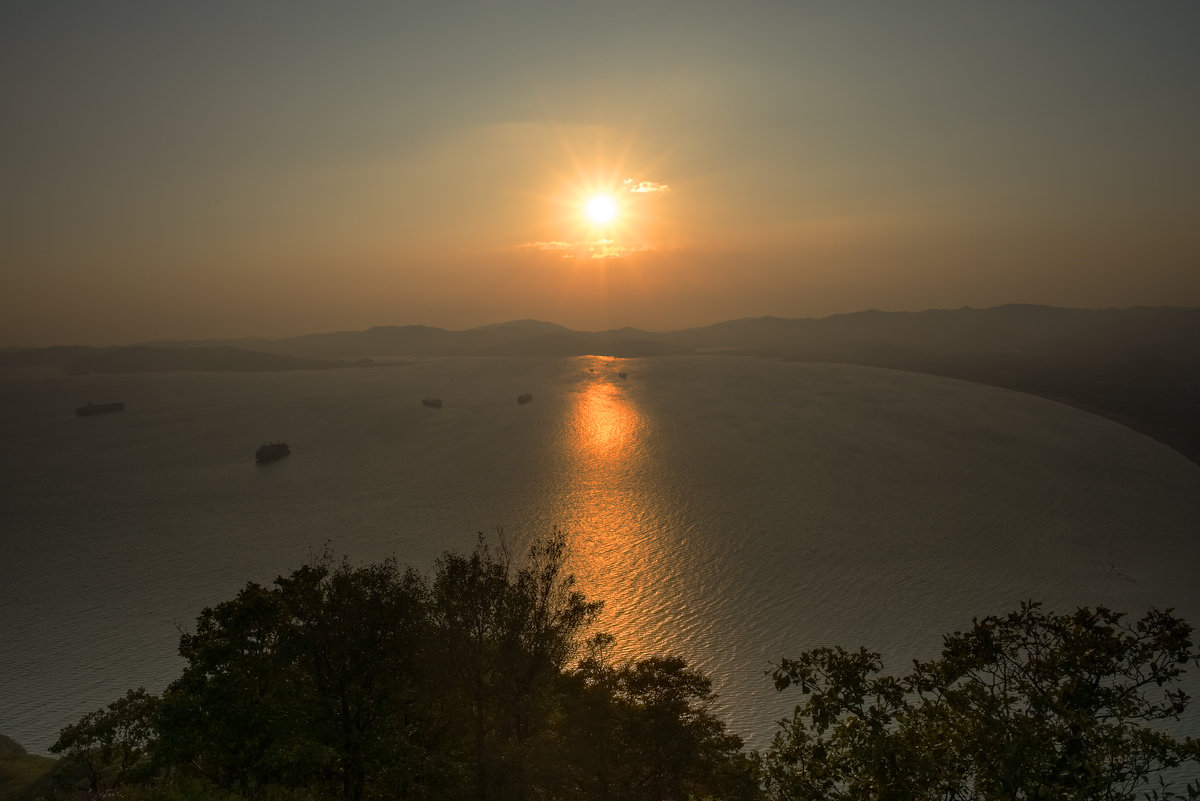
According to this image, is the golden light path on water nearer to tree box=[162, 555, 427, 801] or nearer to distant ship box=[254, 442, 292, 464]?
tree box=[162, 555, 427, 801]

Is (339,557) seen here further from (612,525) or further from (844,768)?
A: (844,768)

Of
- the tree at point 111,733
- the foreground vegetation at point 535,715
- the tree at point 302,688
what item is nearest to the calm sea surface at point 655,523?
the foreground vegetation at point 535,715

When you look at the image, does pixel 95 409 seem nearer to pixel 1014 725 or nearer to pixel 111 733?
pixel 111 733

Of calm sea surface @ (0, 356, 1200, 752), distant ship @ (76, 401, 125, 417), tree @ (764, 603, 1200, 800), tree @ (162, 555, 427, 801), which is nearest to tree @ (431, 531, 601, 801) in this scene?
tree @ (162, 555, 427, 801)

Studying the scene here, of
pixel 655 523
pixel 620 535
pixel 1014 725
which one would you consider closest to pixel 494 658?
pixel 1014 725

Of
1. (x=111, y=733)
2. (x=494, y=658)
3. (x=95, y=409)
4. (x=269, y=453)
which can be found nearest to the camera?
(x=494, y=658)
